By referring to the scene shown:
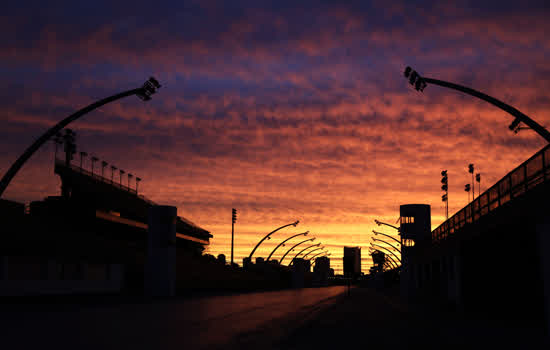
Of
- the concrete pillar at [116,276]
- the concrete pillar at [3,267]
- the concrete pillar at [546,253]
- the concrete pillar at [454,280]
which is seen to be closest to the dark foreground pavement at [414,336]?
the concrete pillar at [546,253]

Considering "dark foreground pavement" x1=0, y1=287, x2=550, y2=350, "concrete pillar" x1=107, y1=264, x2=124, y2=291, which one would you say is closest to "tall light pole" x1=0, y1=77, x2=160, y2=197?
"dark foreground pavement" x1=0, y1=287, x2=550, y2=350

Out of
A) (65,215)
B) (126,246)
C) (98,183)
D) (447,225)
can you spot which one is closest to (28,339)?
(447,225)

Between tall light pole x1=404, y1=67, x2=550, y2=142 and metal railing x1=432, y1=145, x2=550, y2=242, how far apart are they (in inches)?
23.0

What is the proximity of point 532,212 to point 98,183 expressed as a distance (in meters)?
65.7

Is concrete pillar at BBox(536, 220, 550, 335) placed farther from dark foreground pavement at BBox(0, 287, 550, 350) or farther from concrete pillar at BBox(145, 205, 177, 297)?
concrete pillar at BBox(145, 205, 177, 297)

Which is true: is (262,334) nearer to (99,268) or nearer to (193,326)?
(193,326)

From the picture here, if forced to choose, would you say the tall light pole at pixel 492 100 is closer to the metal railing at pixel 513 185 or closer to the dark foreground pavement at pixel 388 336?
the metal railing at pixel 513 185

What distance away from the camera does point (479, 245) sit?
29.5 metres

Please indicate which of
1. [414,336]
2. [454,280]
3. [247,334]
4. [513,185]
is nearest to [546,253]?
[513,185]

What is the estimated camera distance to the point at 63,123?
19609 millimetres

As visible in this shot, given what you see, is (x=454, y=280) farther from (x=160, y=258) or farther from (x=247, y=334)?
(x=247, y=334)

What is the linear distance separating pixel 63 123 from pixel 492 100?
13.6m

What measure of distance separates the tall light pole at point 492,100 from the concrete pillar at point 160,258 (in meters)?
26.4

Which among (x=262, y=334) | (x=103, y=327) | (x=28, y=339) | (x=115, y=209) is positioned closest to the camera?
(x=28, y=339)
